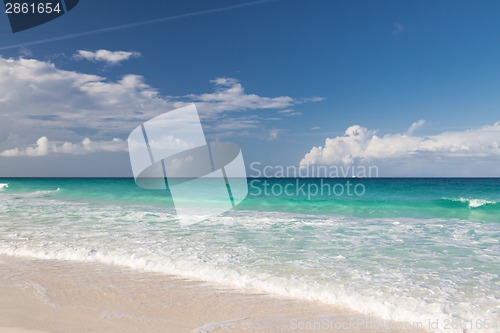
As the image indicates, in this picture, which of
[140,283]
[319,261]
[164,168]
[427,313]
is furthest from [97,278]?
[164,168]

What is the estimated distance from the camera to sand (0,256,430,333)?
13.0 feet

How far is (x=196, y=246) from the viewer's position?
8.21 metres

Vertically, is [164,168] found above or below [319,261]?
above

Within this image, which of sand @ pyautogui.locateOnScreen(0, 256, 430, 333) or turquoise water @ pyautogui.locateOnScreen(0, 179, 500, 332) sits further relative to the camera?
turquoise water @ pyautogui.locateOnScreen(0, 179, 500, 332)

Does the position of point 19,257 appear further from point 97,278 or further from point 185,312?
point 185,312

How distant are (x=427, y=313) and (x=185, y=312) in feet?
9.51

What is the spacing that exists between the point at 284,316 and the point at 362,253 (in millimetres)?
3802

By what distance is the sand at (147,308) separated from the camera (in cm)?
397

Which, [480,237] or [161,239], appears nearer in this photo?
[161,239]

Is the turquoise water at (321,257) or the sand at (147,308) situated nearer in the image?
the sand at (147,308)

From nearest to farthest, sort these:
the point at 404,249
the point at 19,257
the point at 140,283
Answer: the point at 140,283
the point at 19,257
the point at 404,249

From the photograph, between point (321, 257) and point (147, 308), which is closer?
point (147, 308)

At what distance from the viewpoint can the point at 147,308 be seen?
450cm

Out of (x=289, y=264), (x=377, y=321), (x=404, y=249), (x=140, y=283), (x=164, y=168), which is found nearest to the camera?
(x=377, y=321)
